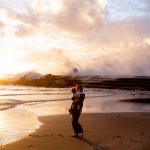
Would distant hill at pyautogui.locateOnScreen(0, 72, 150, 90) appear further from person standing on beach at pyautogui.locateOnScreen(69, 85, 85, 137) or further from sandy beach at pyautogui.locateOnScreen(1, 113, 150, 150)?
person standing on beach at pyautogui.locateOnScreen(69, 85, 85, 137)

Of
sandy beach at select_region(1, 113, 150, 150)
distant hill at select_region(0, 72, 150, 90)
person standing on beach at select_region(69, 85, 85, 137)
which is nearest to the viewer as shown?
sandy beach at select_region(1, 113, 150, 150)

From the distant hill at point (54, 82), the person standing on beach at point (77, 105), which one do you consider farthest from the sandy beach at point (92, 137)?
the distant hill at point (54, 82)

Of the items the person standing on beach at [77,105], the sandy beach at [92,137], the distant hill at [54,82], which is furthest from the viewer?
the distant hill at [54,82]

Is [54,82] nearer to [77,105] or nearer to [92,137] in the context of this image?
[77,105]

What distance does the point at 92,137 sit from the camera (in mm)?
14992

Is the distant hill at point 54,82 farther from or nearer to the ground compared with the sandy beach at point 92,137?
farther from the ground

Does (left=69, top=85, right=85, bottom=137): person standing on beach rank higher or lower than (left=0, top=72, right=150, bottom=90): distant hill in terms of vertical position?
lower

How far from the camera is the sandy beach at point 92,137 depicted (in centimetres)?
1308

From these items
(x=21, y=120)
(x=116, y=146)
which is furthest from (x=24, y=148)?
(x=21, y=120)

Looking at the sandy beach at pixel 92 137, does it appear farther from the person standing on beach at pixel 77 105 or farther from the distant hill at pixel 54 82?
the distant hill at pixel 54 82

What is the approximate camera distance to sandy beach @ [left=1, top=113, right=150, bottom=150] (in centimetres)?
1308

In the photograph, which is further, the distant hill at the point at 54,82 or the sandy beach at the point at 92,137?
the distant hill at the point at 54,82

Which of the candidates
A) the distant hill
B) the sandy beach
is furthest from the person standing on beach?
the distant hill

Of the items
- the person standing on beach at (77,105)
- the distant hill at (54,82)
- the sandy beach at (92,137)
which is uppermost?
the distant hill at (54,82)
